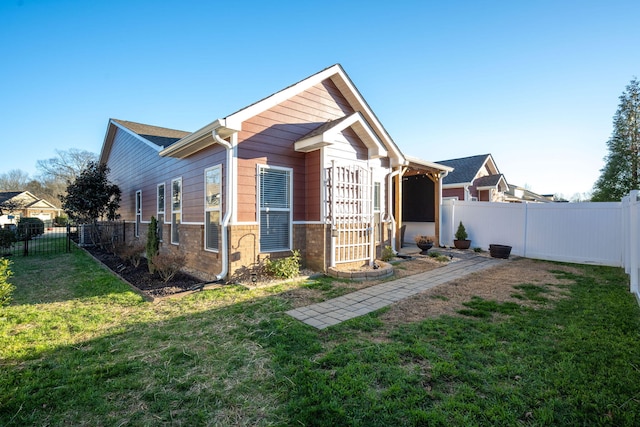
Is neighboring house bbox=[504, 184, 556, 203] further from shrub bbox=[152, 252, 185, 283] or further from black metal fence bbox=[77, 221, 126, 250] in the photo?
black metal fence bbox=[77, 221, 126, 250]

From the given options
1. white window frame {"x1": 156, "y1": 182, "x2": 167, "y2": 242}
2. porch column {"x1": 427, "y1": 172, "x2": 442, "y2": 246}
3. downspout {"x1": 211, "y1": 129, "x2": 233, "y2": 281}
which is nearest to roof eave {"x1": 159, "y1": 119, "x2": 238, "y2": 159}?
downspout {"x1": 211, "y1": 129, "x2": 233, "y2": 281}

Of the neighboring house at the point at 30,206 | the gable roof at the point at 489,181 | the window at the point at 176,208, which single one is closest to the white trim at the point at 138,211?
the window at the point at 176,208

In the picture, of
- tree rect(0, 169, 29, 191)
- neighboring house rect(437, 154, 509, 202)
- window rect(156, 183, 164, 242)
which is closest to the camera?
window rect(156, 183, 164, 242)

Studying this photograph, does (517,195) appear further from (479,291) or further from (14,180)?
(14,180)

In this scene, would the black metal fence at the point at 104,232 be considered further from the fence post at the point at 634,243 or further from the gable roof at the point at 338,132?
the fence post at the point at 634,243

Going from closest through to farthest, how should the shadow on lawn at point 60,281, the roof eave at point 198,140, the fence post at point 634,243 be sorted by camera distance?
the fence post at point 634,243 < the shadow on lawn at point 60,281 < the roof eave at point 198,140

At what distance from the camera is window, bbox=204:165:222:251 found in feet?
23.5

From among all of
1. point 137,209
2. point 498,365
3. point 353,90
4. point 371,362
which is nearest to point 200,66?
point 353,90

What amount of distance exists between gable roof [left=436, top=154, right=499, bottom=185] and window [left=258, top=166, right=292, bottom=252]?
1438 cm

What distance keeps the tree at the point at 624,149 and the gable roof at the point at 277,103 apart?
19.3 m

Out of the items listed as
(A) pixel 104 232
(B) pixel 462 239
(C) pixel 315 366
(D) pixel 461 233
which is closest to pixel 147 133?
(A) pixel 104 232

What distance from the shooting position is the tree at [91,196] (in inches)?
550

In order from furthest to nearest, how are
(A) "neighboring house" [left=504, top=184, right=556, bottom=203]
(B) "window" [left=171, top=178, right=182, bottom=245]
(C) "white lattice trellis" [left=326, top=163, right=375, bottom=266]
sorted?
(A) "neighboring house" [left=504, top=184, right=556, bottom=203] < (B) "window" [left=171, top=178, right=182, bottom=245] < (C) "white lattice trellis" [left=326, top=163, right=375, bottom=266]

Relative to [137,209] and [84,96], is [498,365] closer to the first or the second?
[137,209]
